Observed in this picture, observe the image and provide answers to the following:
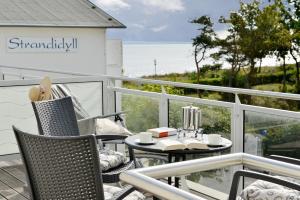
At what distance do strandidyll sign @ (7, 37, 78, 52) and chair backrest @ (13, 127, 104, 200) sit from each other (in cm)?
1466

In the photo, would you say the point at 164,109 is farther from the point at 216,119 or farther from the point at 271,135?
the point at 271,135

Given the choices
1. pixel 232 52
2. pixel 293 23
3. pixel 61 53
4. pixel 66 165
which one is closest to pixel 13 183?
pixel 66 165

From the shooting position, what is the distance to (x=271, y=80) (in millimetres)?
26000

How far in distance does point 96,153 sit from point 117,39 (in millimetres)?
18383

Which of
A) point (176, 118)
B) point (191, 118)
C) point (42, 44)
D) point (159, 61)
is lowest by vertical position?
point (176, 118)

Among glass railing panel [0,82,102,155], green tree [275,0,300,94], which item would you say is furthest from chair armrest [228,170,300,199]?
green tree [275,0,300,94]

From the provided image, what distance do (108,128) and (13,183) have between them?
1084 millimetres

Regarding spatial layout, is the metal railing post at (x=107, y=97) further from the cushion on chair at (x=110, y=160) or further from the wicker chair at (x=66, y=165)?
the wicker chair at (x=66, y=165)

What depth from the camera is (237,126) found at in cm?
427

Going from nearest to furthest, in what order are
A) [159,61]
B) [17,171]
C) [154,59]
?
1. [17,171]
2. [154,59]
3. [159,61]

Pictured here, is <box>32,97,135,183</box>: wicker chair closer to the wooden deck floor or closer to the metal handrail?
the wooden deck floor

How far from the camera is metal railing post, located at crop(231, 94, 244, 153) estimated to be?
423 centimetres

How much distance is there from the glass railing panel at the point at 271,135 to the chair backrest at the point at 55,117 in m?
1.48

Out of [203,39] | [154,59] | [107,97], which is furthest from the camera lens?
[154,59]
